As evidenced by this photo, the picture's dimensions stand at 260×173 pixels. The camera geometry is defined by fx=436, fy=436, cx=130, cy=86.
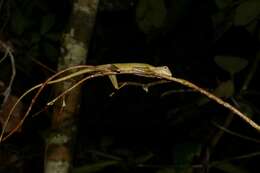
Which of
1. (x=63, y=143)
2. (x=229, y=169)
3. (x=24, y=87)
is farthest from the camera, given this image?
(x=24, y=87)

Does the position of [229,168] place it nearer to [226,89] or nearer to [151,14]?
[226,89]

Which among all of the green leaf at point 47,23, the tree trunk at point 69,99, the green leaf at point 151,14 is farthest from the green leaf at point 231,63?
the green leaf at point 47,23

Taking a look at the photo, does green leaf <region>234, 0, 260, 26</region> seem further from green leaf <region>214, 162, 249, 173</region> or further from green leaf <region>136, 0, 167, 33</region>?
green leaf <region>214, 162, 249, 173</region>

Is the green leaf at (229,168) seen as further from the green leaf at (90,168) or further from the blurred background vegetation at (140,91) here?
the green leaf at (90,168)

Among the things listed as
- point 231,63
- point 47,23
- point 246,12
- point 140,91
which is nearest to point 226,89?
point 231,63

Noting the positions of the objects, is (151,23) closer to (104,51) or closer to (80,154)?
(104,51)

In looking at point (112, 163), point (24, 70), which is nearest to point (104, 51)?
point (24, 70)
